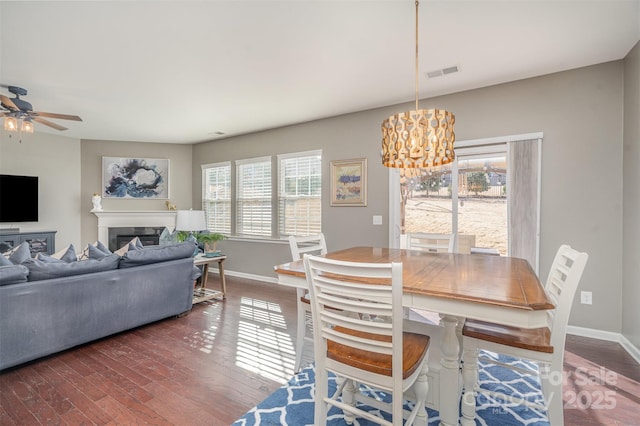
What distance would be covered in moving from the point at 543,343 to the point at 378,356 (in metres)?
0.84

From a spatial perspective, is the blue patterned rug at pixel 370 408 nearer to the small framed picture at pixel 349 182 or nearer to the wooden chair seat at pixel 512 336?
the wooden chair seat at pixel 512 336

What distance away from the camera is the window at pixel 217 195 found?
19.2 ft

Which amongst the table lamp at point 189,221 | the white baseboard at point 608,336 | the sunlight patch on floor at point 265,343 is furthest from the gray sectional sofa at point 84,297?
the white baseboard at point 608,336

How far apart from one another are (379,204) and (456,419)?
2.82 m

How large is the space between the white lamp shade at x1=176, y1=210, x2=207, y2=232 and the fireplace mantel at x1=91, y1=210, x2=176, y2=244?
2.22m

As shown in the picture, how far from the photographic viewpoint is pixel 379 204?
13.5ft

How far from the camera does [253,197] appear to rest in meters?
5.45

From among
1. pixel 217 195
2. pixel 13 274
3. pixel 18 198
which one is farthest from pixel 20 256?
pixel 217 195

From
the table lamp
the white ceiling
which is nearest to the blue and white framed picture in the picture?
the white ceiling

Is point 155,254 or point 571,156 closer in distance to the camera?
point 571,156

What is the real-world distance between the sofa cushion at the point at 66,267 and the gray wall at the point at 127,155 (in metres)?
3.66

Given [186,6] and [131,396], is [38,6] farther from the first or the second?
[131,396]

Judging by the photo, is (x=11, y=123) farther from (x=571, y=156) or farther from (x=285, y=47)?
(x=571, y=156)

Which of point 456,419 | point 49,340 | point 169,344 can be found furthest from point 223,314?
point 456,419
